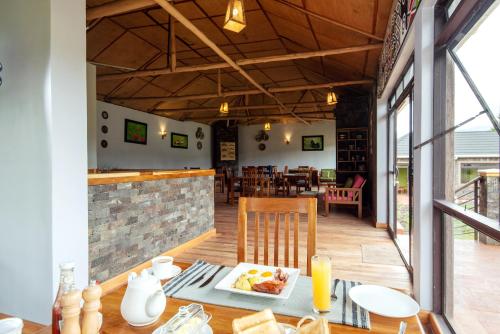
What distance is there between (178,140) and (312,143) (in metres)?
5.51

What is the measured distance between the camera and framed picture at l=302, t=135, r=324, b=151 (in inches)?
464

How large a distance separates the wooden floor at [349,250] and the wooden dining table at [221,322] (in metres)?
1.68

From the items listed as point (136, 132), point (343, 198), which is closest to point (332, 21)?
point (343, 198)

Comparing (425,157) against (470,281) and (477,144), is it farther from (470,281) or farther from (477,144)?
(470,281)

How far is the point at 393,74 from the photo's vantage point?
3324mm

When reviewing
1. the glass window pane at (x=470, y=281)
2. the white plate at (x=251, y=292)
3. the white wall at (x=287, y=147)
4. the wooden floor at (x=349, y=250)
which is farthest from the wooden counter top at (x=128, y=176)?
the white wall at (x=287, y=147)

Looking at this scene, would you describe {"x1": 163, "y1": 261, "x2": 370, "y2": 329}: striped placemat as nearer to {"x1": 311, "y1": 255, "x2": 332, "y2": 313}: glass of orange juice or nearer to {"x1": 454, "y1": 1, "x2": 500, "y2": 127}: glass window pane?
{"x1": 311, "y1": 255, "x2": 332, "y2": 313}: glass of orange juice

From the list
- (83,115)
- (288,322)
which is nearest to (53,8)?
(83,115)

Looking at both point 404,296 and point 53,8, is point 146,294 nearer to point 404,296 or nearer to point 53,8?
point 404,296

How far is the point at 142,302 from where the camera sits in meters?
0.77

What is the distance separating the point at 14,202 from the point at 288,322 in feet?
7.18

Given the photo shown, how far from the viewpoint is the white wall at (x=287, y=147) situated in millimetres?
11695

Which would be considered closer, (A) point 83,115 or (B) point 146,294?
(B) point 146,294

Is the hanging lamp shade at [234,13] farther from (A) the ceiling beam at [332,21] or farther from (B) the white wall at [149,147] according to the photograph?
(B) the white wall at [149,147]
